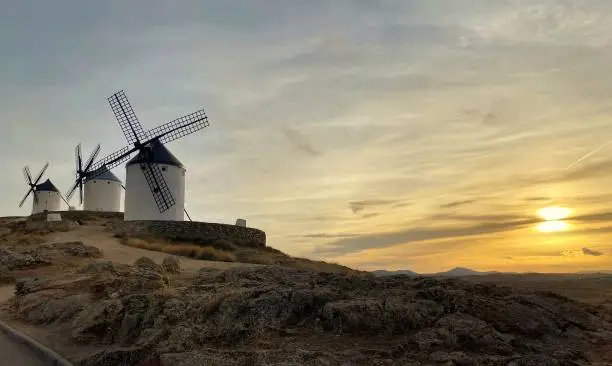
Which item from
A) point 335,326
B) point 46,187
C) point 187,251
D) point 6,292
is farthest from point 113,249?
point 46,187

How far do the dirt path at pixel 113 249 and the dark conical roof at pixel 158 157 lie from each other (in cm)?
701

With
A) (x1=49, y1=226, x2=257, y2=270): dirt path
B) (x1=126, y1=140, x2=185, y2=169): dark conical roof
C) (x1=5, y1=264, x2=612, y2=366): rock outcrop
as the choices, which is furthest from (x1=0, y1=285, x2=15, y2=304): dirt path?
(x1=126, y1=140, x2=185, y2=169): dark conical roof

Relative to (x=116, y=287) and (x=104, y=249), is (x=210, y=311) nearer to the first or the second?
(x=116, y=287)

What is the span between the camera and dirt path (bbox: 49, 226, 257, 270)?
3020 cm

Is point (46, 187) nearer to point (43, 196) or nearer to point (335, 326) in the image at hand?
point (43, 196)

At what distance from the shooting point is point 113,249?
34.7m

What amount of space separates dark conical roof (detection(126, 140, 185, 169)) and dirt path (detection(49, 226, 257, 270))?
7010 mm

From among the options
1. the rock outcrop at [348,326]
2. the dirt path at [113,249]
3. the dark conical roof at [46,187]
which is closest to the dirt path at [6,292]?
the dirt path at [113,249]

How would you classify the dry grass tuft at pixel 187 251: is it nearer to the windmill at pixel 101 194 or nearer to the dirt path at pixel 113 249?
the dirt path at pixel 113 249

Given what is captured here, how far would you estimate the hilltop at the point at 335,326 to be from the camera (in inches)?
331

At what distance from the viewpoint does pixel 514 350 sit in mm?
8352

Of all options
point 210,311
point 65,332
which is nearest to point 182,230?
point 65,332

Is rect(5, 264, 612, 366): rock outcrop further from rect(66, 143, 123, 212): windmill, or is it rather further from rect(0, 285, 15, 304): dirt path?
rect(66, 143, 123, 212): windmill

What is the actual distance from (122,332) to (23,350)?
2.57m
